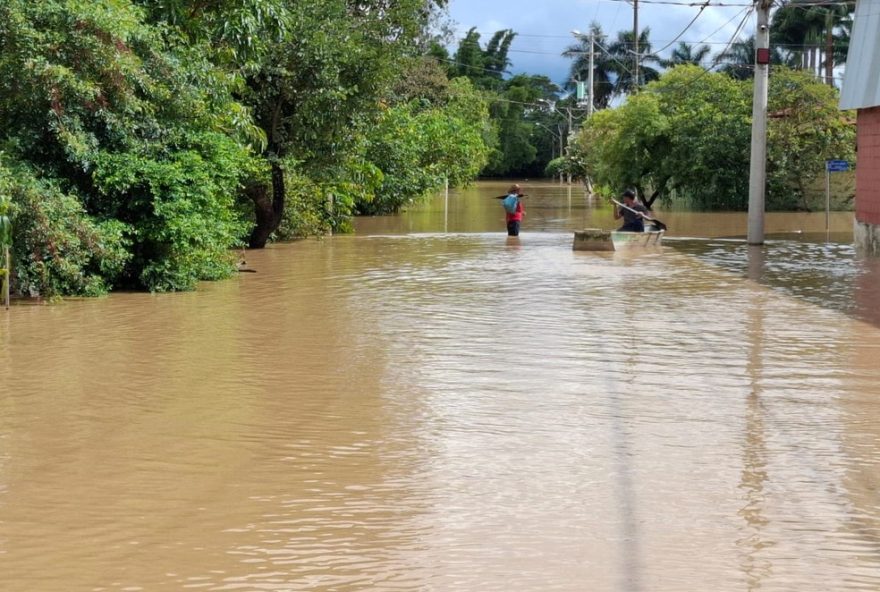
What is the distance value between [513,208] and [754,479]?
23.6m

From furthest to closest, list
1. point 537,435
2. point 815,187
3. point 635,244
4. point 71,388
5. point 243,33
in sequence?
point 815,187
point 635,244
point 243,33
point 71,388
point 537,435

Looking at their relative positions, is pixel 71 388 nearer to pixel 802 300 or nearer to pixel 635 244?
pixel 802 300

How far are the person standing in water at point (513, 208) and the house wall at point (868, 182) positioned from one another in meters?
8.07

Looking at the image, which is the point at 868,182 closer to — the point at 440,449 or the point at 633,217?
the point at 633,217

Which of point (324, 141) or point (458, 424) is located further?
point (324, 141)

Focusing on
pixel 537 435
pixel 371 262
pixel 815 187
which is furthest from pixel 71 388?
pixel 815 187

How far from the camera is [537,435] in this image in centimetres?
870

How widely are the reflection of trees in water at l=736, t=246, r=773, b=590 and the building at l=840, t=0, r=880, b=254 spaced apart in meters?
14.4

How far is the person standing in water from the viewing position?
30.5 meters

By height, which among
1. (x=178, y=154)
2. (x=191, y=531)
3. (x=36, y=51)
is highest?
(x=36, y=51)

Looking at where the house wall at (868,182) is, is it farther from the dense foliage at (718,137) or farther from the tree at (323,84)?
the dense foliage at (718,137)

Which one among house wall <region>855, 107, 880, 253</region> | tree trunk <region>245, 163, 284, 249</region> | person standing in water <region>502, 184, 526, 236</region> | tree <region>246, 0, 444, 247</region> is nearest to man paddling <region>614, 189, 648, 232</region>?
person standing in water <region>502, 184, 526, 236</region>

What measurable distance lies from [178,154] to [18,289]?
313cm

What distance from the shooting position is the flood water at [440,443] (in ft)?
19.5
